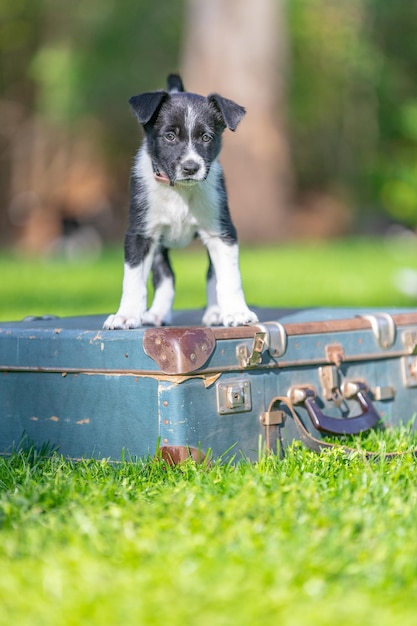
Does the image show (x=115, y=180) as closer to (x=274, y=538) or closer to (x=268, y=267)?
(x=268, y=267)

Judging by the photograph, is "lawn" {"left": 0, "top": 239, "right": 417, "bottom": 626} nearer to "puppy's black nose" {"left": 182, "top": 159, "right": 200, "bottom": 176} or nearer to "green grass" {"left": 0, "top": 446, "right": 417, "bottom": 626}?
"green grass" {"left": 0, "top": 446, "right": 417, "bottom": 626}

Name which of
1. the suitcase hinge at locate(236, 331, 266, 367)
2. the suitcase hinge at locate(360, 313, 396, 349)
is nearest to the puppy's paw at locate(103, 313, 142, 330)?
the suitcase hinge at locate(236, 331, 266, 367)

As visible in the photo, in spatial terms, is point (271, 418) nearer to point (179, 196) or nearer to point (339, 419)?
point (339, 419)

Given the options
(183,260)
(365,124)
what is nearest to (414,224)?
(365,124)

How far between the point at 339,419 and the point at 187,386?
0.70m

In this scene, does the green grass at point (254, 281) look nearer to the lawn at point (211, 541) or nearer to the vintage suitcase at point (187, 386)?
the vintage suitcase at point (187, 386)

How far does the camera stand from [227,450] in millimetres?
3607

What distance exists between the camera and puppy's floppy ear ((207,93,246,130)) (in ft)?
12.8

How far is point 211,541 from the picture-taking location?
255 centimetres

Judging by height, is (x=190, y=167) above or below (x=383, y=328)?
above

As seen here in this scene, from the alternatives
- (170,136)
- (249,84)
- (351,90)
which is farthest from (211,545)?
(351,90)

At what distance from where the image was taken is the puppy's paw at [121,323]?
3836 millimetres

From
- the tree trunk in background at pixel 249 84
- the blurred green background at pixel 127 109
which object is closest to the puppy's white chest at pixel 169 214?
the tree trunk in background at pixel 249 84

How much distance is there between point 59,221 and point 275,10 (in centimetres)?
990
